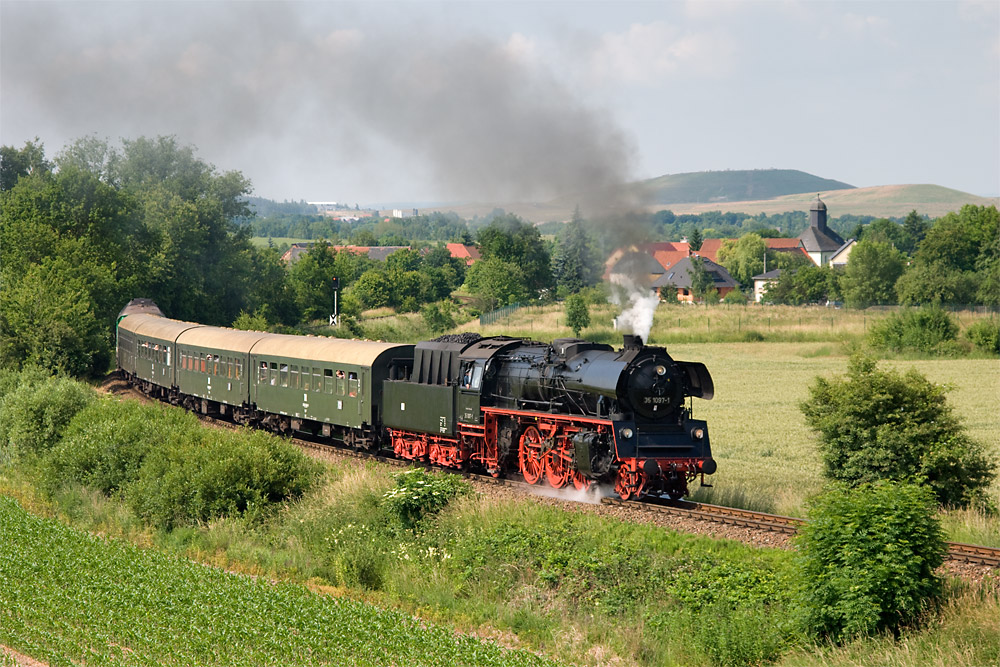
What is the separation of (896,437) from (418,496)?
10127 millimetres

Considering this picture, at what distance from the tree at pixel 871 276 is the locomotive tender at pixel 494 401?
83.0 metres

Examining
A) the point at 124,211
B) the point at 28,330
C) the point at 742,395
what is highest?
the point at 124,211

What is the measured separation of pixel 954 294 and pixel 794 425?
179 feet

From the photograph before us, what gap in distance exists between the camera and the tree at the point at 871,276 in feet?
340

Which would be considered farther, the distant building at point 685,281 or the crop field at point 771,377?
the distant building at point 685,281

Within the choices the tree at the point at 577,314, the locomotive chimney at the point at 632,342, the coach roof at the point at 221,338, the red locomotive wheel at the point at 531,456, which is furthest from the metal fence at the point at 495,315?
the locomotive chimney at the point at 632,342

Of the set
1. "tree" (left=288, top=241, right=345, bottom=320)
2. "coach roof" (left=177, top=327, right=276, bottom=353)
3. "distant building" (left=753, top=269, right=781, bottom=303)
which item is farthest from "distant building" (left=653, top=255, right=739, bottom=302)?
"coach roof" (left=177, top=327, right=276, bottom=353)

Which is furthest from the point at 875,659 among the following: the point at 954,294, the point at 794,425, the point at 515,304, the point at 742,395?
the point at 954,294

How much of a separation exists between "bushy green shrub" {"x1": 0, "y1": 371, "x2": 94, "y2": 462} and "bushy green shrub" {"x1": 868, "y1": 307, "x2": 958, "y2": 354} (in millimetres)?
49113

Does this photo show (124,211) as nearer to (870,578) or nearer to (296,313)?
(296,313)

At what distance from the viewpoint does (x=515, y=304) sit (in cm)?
8138

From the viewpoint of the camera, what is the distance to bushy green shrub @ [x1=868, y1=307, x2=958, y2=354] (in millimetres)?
61844

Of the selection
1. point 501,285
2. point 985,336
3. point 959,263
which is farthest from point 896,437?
point 959,263

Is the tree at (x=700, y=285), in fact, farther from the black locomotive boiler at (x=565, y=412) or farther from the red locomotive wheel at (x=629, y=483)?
the red locomotive wheel at (x=629, y=483)
